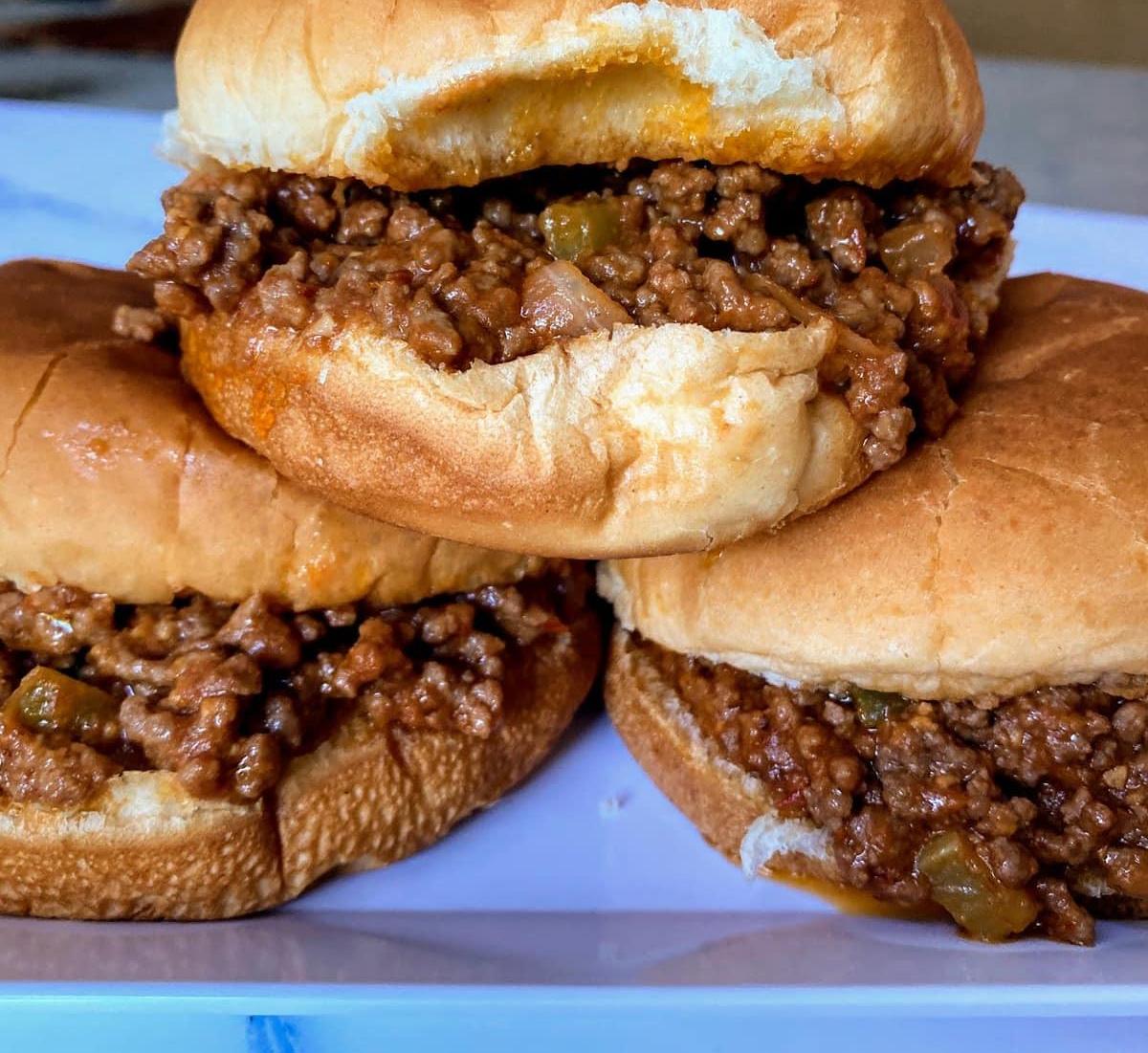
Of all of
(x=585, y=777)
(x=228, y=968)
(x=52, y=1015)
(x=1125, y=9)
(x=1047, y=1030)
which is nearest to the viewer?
(x=52, y=1015)

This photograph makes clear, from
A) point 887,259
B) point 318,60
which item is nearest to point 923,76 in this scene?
point 887,259

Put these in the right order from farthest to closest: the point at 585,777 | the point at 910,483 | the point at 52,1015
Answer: the point at 585,777 < the point at 910,483 < the point at 52,1015

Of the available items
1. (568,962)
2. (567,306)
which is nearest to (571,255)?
(567,306)

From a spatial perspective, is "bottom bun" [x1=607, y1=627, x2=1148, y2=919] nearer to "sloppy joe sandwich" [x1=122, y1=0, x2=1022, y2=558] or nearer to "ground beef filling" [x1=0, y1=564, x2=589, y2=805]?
"ground beef filling" [x1=0, y1=564, x2=589, y2=805]

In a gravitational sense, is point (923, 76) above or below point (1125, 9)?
above

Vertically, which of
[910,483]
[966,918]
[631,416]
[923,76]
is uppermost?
[923,76]

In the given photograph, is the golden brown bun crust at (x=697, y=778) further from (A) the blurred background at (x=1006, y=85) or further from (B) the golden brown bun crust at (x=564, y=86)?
(A) the blurred background at (x=1006, y=85)

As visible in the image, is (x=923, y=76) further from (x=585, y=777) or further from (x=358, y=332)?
(x=585, y=777)
